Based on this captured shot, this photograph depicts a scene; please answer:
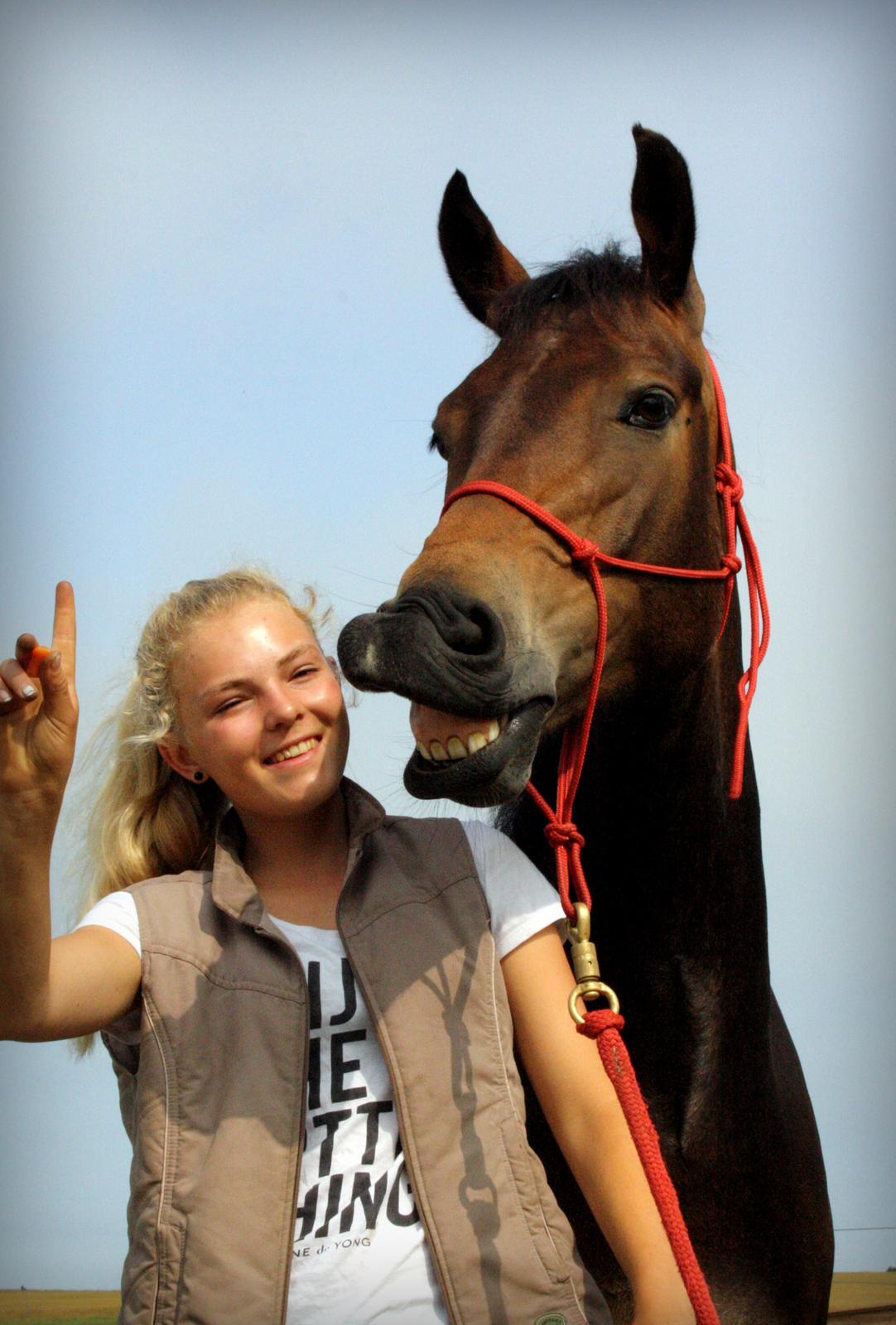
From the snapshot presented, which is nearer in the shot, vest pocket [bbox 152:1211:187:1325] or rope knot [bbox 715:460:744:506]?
vest pocket [bbox 152:1211:187:1325]

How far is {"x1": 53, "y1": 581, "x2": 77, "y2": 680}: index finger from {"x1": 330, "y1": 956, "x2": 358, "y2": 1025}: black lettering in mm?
670

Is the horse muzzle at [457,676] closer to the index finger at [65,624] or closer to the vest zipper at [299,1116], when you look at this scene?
the vest zipper at [299,1116]

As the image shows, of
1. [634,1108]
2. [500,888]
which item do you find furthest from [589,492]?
[634,1108]

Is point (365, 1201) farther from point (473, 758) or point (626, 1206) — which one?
point (473, 758)

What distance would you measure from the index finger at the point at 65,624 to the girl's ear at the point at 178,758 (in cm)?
63

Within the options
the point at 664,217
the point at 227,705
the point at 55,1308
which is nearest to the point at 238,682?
the point at 227,705

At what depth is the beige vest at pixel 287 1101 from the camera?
5.46 ft

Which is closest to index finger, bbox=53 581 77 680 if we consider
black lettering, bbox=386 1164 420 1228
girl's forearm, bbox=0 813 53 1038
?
girl's forearm, bbox=0 813 53 1038

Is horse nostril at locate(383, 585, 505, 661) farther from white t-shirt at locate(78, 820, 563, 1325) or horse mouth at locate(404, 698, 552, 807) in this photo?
white t-shirt at locate(78, 820, 563, 1325)

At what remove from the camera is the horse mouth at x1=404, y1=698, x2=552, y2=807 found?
193cm

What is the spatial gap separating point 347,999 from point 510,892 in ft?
1.10

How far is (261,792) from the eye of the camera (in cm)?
209

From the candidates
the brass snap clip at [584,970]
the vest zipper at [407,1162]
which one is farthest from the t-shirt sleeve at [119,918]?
the brass snap clip at [584,970]

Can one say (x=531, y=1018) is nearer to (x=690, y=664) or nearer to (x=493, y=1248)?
(x=493, y=1248)
